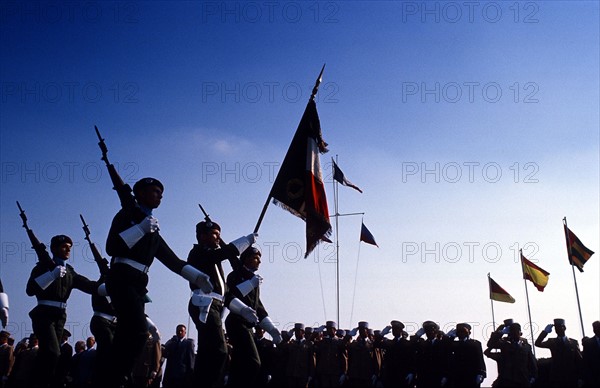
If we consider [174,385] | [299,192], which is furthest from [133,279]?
[174,385]

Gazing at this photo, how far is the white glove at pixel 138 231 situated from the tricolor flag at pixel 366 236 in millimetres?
16245

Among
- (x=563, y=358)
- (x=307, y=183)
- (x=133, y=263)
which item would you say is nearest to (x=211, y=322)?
(x=133, y=263)

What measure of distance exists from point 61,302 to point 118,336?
157 inches

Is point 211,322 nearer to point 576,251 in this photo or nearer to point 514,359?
point 514,359

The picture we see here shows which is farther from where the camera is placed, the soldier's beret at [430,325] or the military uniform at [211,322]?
the soldier's beret at [430,325]

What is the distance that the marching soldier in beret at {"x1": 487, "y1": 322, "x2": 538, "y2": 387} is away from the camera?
14.6 m

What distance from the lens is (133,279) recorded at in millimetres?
6324

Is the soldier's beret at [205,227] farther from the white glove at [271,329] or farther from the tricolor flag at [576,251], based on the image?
the tricolor flag at [576,251]

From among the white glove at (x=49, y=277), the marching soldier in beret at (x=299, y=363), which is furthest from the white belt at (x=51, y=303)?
the marching soldier in beret at (x=299, y=363)

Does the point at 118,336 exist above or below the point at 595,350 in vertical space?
below

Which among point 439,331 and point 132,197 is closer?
point 132,197

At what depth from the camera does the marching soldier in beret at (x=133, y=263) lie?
5.99 meters

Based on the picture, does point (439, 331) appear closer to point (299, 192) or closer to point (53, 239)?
point (299, 192)

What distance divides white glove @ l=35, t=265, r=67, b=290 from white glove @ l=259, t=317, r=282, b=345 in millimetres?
3268
